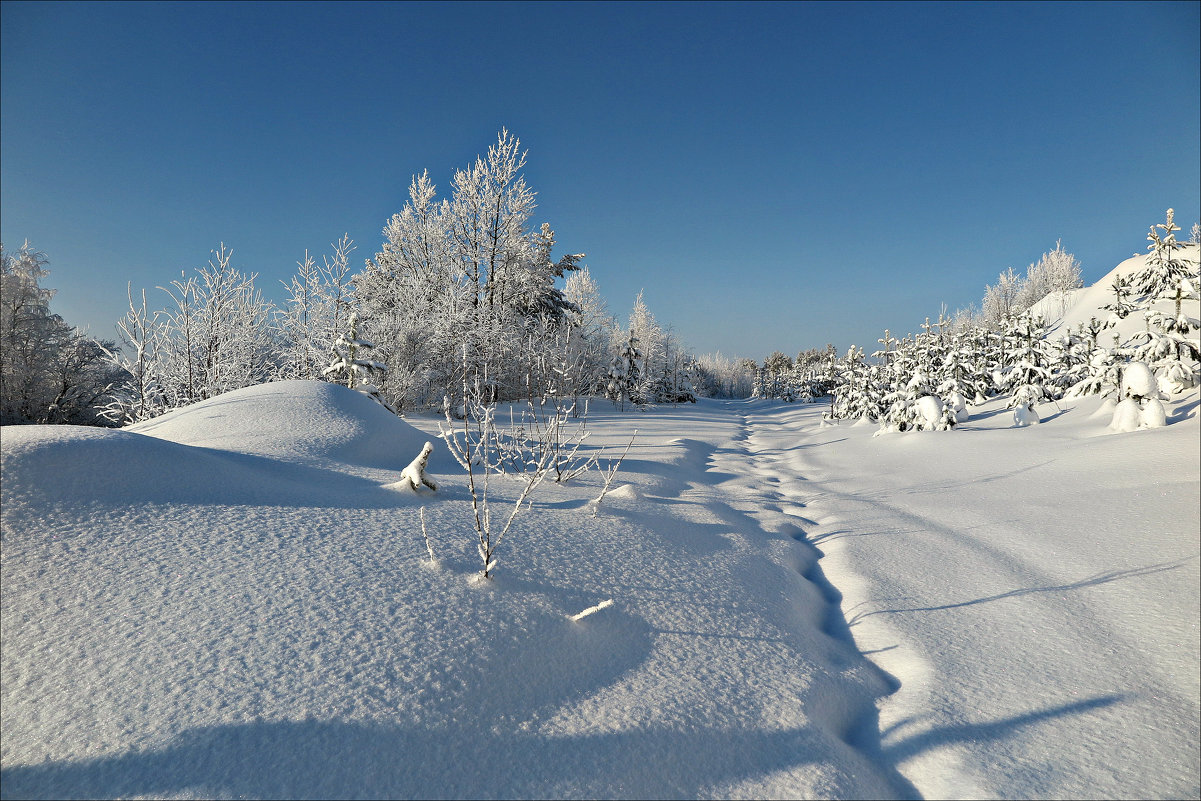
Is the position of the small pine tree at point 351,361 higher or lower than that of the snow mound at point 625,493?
higher

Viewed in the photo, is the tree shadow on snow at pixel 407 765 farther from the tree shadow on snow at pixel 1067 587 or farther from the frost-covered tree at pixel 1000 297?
the frost-covered tree at pixel 1000 297

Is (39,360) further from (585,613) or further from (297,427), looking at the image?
(585,613)

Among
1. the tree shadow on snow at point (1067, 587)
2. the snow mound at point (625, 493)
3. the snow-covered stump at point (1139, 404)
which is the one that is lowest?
the tree shadow on snow at point (1067, 587)

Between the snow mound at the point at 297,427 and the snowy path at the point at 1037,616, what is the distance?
4.42 metres

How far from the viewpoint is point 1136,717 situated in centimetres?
195

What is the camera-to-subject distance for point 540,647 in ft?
6.64

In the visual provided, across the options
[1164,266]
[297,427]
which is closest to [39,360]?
[297,427]

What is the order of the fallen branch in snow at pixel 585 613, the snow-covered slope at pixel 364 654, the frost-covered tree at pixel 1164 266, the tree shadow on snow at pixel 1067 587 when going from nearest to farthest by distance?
1. the snow-covered slope at pixel 364 654
2. the fallen branch in snow at pixel 585 613
3. the tree shadow on snow at pixel 1067 587
4. the frost-covered tree at pixel 1164 266

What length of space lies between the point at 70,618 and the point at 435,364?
14.0 metres

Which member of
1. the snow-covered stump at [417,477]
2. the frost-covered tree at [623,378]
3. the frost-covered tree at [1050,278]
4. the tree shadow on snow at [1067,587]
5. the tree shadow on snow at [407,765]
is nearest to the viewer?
the tree shadow on snow at [407,765]

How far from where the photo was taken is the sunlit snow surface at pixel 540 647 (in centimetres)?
144

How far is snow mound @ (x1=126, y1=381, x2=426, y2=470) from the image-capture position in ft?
14.6

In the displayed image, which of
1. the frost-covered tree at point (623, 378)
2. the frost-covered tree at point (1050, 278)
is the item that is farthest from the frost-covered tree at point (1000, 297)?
the frost-covered tree at point (623, 378)

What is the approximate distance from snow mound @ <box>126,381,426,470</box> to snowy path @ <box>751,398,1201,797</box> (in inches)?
174
